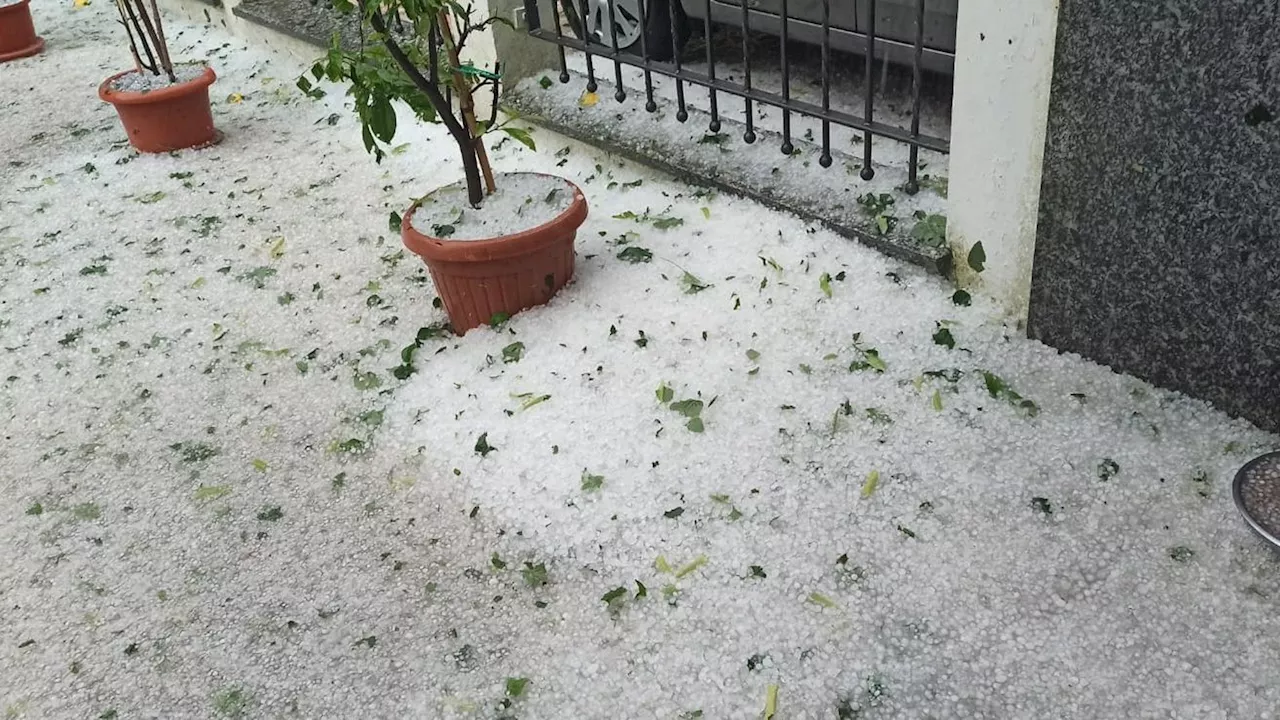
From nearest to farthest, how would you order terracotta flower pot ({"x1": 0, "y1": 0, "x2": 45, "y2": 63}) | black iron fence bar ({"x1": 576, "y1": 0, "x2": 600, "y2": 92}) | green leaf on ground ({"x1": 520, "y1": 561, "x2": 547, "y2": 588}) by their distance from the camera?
green leaf on ground ({"x1": 520, "y1": 561, "x2": 547, "y2": 588}) → black iron fence bar ({"x1": 576, "y1": 0, "x2": 600, "y2": 92}) → terracotta flower pot ({"x1": 0, "y1": 0, "x2": 45, "y2": 63})

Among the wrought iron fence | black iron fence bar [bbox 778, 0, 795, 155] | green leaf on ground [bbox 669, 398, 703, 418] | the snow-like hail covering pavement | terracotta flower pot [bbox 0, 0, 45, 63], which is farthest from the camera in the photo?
terracotta flower pot [bbox 0, 0, 45, 63]

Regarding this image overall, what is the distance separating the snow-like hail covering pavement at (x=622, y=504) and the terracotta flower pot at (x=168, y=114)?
122 cm

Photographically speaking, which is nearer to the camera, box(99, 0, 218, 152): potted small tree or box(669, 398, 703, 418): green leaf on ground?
box(669, 398, 703, 418): green leaf on ground

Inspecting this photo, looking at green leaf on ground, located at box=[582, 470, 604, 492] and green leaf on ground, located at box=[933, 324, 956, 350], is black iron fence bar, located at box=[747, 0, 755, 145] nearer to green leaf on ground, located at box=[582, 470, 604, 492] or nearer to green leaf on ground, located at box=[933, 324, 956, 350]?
green leaf on ground, located at box=[933, 324, 956, 350]

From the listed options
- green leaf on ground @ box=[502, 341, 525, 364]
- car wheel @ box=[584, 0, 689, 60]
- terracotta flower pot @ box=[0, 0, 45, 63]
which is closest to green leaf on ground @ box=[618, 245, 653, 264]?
green leaf on ground @ box=[502, 341, 525, 364]

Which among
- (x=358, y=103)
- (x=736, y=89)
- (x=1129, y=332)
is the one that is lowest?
(x=1129, y=332)

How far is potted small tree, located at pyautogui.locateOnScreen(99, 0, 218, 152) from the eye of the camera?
4.13m

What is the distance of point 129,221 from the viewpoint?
3.75m

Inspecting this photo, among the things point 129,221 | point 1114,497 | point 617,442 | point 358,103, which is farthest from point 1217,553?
point 129,221

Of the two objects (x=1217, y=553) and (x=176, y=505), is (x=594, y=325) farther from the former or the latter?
(x=1217, y=553)

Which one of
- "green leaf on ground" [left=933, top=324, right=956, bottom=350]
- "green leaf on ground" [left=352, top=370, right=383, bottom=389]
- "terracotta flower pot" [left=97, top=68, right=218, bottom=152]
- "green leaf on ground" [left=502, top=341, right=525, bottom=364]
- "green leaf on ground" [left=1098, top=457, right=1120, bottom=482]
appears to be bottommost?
"green leaf on ground" [left=352, top=370, right=383, bottom=389]

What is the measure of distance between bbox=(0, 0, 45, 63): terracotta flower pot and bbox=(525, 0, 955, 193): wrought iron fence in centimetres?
382

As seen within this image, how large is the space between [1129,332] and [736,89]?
1398mm

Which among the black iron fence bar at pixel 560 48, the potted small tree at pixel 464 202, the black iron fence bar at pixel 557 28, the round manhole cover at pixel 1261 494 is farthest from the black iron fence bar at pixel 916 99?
the black iron fence bar at pixel 560 48
